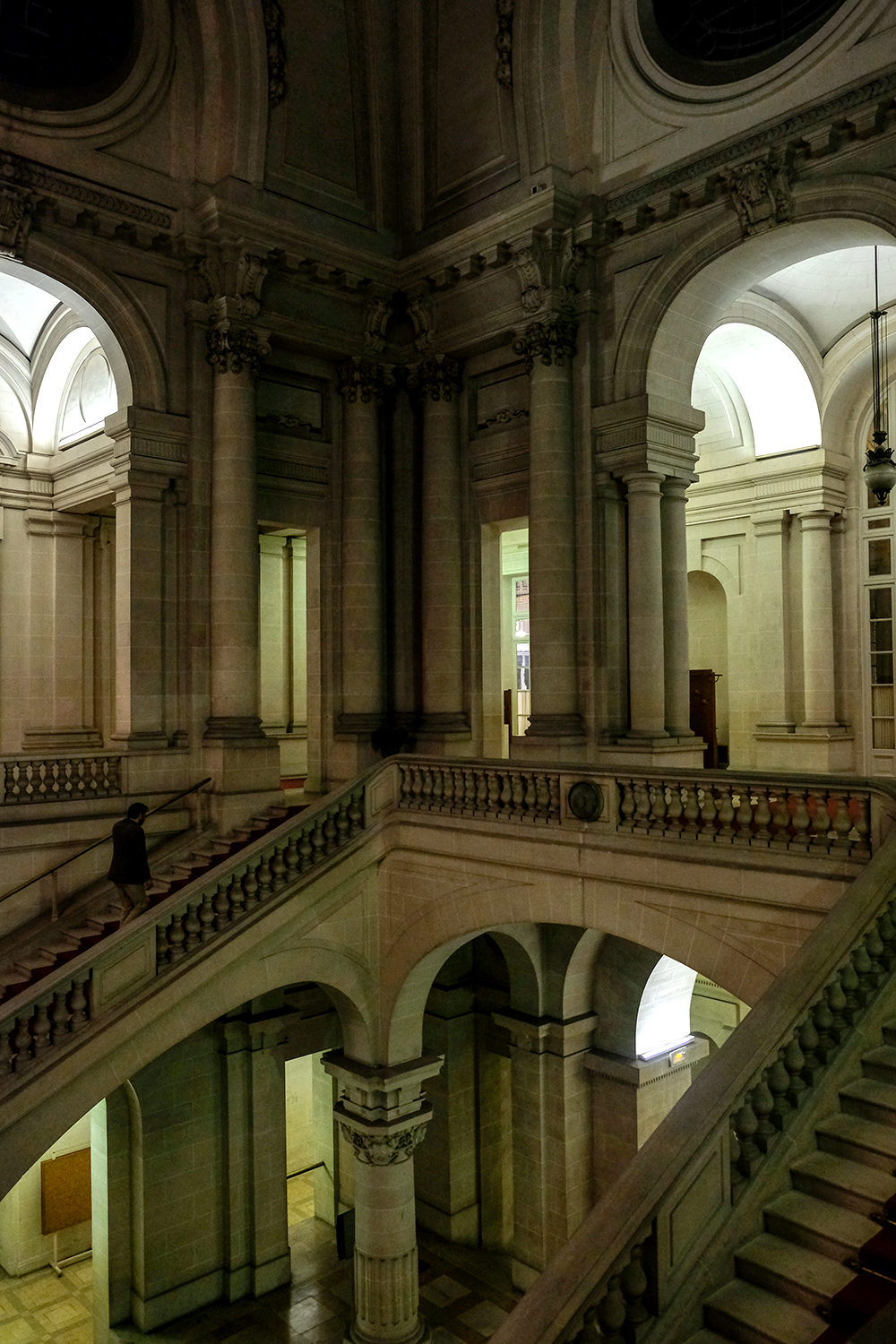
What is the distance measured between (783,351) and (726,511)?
301cm

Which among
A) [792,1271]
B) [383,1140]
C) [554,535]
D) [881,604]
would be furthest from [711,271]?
[383,1140]

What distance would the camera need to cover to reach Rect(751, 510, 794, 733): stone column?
1711 cm

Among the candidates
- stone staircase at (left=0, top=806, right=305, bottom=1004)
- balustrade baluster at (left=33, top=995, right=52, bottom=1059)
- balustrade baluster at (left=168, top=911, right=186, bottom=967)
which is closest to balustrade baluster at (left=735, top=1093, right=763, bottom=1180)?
balustrade baluster at (left=33, top=995, right=52, bottom=1059)

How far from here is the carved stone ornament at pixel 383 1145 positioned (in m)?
12.0

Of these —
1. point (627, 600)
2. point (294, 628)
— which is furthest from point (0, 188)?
point (294, 628)

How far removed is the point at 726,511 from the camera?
18016mm

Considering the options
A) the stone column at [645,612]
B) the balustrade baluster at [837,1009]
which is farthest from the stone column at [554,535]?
the balustrade baluster at [837,1009]

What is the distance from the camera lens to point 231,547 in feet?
43.9

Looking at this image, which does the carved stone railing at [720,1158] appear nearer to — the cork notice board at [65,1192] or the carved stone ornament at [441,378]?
the carved stone ornament at [441,378]

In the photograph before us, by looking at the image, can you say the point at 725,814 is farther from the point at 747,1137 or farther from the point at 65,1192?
the point at 65,1192

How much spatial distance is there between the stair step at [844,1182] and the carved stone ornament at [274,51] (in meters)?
14.1

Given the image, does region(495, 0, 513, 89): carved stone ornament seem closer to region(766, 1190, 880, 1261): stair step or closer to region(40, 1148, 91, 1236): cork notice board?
region(766, 1190, 880, 1261): stair step

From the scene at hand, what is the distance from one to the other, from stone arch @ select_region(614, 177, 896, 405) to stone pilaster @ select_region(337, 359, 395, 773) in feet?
12.9

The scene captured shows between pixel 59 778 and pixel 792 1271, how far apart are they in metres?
9.75
